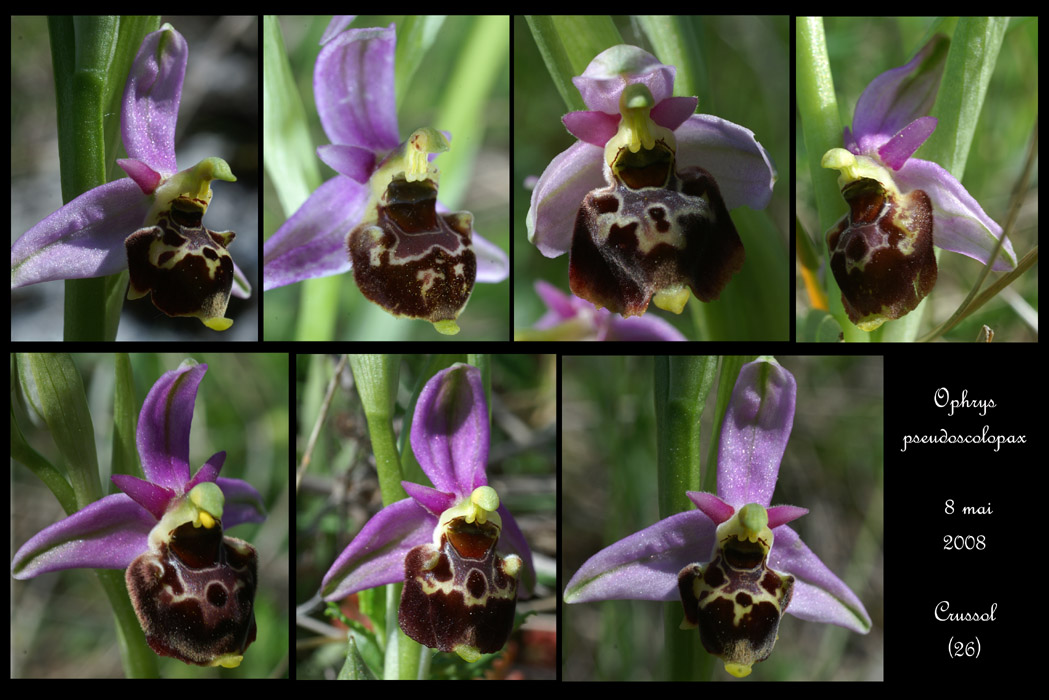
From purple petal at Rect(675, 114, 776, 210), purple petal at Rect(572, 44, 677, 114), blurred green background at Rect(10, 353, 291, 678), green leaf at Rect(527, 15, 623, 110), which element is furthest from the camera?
blurred green background at Rect(10, 353, 291, 678)

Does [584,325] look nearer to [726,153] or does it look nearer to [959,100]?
[726,153]

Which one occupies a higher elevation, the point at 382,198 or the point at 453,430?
the point at 382,198

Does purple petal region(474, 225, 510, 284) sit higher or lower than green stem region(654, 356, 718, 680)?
higher

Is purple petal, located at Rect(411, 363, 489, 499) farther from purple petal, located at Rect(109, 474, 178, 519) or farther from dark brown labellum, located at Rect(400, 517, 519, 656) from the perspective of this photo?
purple petal, located at Rect(109, 474, 178, 519)

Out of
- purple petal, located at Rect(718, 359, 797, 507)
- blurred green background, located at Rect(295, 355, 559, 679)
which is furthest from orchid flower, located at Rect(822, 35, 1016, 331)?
blurred green background, located at Rect(295, 355, 559, 679)

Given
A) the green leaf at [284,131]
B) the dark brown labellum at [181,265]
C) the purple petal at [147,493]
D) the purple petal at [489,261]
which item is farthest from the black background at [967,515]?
the purple petal at [147,493]

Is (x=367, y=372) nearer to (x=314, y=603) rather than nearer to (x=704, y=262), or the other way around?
(x=314, y=603)

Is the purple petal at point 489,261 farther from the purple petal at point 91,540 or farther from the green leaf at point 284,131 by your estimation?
the purple petal at point 91,540

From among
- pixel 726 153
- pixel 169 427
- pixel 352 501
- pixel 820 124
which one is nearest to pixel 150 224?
pixel 169 427
